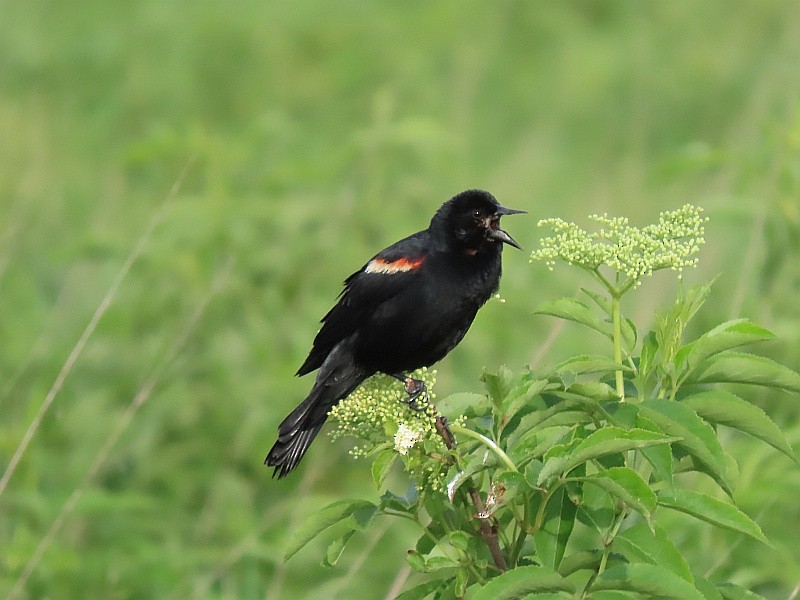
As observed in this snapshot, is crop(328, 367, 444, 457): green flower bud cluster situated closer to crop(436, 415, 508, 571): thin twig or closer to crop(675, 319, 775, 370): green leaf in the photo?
crop(436, 415, 508, 571): thin twig

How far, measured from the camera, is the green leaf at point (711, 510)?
1773 mm

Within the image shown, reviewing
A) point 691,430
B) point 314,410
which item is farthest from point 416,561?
point 314,410

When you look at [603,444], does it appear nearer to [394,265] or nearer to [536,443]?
[536,443]

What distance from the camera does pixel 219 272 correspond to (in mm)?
4238

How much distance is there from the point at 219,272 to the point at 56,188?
2020mm

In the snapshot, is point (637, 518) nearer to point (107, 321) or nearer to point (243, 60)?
point (107, 321)

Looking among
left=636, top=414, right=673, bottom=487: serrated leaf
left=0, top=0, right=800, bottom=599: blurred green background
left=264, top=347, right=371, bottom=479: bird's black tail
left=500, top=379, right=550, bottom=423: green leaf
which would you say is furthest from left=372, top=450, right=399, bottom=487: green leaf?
left=0, top=0, right=800, bottom=599: blurred green background

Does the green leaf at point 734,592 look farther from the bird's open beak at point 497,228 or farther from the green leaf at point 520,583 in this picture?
the bird's open beak at point 497,228

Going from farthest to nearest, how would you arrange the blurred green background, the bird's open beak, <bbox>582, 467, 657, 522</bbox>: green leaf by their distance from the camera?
1. the blurred green background
2. the bird's open beak
3. <bbox>582, 467, 657, 522</bbox>: green leaf

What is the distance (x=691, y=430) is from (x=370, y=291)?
4.88 ft

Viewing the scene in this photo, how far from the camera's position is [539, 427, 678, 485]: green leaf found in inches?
66.4

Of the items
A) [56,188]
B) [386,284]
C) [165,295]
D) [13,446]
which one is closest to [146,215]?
[56,188]

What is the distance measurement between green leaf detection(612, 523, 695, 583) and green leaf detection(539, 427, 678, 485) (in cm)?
14

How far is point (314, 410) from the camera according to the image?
2.94 m
